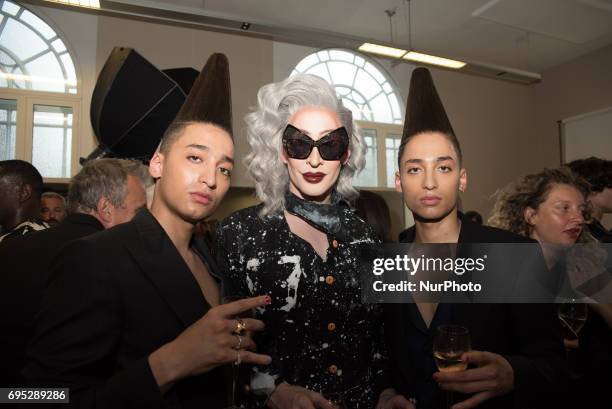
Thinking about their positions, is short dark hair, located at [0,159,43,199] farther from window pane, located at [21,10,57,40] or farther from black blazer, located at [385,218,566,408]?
window pane, located at [21,10,57,40]

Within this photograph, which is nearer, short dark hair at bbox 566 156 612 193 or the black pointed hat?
the black pointed hat

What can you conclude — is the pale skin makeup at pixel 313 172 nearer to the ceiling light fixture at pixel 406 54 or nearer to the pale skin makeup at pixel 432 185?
the pale skin makeup at pixel 432 185

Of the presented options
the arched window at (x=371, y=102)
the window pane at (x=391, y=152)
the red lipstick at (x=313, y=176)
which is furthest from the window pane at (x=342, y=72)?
the red lipstick at (x=313, y=176)

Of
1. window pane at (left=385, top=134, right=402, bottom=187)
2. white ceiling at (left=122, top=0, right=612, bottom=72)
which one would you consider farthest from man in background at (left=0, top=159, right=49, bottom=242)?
window pane at (left=385, top=134, right=402, bottom=187)

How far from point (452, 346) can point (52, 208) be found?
4.22 m

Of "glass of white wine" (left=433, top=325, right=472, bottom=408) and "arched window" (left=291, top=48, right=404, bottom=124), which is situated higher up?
"arched window" (left=291, top=48, right=404, bottom=124)

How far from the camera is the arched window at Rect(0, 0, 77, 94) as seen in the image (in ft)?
20.7

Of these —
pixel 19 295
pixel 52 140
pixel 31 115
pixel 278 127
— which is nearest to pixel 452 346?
pixel 278 127

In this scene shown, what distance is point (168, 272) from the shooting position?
1.36 m

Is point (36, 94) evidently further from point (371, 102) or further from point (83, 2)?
point (371, 102)

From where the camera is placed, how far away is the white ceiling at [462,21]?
22.1ft

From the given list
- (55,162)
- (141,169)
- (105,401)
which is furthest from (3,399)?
(55,162)

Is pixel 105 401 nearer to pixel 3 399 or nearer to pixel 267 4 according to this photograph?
pixel 3 399

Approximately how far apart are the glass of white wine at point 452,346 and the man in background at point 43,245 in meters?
1.77
